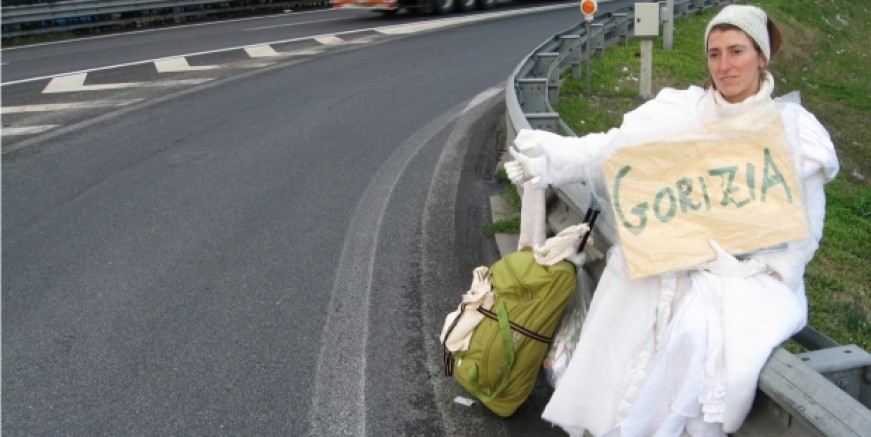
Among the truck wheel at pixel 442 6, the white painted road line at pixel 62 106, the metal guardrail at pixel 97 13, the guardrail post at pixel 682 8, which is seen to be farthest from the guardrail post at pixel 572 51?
the metal guardrail at pixel 97 13

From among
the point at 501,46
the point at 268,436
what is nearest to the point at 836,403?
the point at 268,436

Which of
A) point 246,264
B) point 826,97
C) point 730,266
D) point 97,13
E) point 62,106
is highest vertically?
point 730,266

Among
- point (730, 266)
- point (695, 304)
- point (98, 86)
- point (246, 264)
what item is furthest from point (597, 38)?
point (695, 304)

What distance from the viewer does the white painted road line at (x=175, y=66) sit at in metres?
14.9

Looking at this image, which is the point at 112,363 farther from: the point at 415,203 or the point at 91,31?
the point at 91,31

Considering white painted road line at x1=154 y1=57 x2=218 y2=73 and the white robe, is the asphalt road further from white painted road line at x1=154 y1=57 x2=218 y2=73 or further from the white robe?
white painted road line at x1=154 y1=57 x2=218 y2=73

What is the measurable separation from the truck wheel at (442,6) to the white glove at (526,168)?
791 inches

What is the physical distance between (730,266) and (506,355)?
1131mm

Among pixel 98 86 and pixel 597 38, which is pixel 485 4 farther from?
pixel 98 86

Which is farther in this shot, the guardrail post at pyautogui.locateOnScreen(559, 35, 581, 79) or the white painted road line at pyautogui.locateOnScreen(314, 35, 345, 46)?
the white painted road line at pyautogui.locateOnScreen(314, 35, 345, 46)

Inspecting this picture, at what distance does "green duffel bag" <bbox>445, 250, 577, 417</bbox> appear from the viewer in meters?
3.83

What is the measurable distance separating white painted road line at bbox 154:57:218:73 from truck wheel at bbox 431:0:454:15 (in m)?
8.66

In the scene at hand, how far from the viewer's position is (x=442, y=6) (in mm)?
23359

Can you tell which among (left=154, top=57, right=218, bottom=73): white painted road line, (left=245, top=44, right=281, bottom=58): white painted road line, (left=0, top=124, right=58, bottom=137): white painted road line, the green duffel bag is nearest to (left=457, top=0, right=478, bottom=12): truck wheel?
(left=245, top=44, right=281, bottom=58): white painted road line
